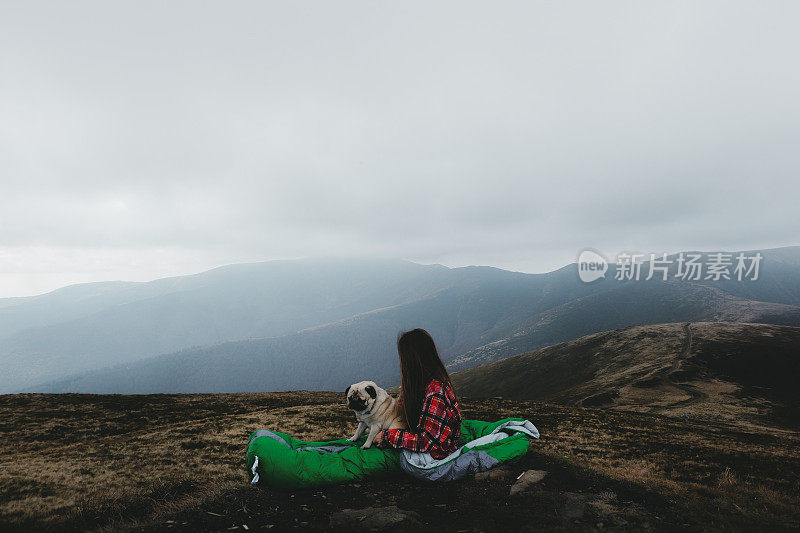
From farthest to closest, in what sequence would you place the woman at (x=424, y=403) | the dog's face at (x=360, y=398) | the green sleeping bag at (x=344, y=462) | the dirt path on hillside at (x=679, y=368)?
1. the dirt path on hillside at (x=679, y=368)
2. the dog's face at (x=360, y=398)
3. the woman at (x=424, y=403)
4. the green sleeping bag at (x=344, y=462)

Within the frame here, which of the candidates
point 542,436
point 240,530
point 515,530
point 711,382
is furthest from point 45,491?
point 711,382

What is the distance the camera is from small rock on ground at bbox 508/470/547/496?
7340mm

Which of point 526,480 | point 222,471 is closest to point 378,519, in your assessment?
point 526,480

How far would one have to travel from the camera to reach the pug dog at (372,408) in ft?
28.1

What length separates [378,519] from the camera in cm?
626

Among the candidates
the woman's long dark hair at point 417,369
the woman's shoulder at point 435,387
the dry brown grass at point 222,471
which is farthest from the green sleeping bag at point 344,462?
the woman's shoulder at point 435,387

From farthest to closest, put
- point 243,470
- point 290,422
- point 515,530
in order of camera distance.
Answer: point 290,422 < point 243,470 < point 515,530

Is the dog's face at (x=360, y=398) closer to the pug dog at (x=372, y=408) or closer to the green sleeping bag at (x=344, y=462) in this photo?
the pug dog at (x=372, y=408)

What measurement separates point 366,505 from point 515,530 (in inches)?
120

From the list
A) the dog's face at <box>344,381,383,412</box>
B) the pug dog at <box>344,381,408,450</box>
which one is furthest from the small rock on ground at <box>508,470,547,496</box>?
the dog's face at <box>344,381,383,412</box>

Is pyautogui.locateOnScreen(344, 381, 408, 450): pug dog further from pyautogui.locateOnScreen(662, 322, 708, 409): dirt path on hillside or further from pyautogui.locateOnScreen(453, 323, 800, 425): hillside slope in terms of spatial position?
pyautogui.locateOnScreen(662, 322, 708, 409): dirt path on hillside

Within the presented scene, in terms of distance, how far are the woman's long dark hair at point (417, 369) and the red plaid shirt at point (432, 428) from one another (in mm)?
170

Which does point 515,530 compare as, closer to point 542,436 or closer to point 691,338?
point 542,436

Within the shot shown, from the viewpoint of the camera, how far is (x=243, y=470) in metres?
12.7
